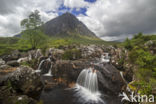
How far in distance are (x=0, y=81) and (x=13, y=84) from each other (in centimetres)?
197

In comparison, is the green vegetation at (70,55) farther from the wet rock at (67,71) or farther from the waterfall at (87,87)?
the waterfall at (87,87)

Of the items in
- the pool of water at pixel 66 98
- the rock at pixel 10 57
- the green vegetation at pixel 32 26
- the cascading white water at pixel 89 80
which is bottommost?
the pool of water at pixel 66 98

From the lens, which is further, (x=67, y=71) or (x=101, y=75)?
(x=67, y=71)

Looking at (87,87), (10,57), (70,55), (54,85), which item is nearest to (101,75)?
(87,87)

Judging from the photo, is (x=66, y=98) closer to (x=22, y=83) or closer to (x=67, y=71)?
(x=67, y=71)

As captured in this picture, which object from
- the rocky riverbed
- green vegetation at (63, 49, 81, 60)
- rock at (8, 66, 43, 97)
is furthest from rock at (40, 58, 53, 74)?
rock at (8, 66, 43, 97)

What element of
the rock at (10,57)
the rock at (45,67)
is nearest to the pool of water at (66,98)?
the rock at (45,67)

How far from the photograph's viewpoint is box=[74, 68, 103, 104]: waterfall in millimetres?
11527

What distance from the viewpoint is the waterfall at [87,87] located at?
11527mm

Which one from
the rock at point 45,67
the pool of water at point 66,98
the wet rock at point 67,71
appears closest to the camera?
the pool of water at point 66,98

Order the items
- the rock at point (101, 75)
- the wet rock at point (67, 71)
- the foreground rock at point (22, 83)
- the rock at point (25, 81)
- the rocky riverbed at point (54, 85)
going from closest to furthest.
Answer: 1. the rocky riverbed at point (54, 85)
2. the foreground rock at point (22, 83)
3. the rock at point (25, 81)
4. the rock at point (101, 75)
5. the wet rock at point (67, 71)

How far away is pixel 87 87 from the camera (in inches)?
554

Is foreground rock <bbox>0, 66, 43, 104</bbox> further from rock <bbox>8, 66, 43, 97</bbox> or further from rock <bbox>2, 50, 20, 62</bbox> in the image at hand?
rock <bbox>2, 50, 20, 62</bbox>

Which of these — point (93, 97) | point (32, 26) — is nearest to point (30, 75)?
point (93, 97)
